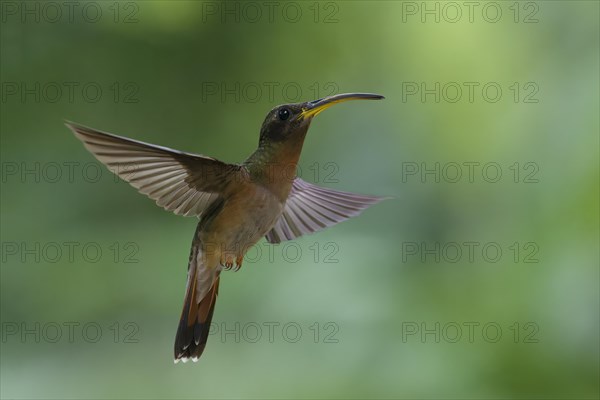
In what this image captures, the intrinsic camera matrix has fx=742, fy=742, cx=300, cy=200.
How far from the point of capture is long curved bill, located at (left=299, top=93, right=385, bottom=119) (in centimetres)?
95

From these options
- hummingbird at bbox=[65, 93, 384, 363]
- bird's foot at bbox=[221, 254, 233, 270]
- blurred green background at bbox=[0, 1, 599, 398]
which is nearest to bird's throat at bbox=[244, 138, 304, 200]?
hummingbird at bbox=[65, 93, 384, 363]

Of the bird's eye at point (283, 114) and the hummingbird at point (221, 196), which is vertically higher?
the bird's eye at point (283, 114)

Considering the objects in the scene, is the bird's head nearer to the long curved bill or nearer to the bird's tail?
the long curved bill

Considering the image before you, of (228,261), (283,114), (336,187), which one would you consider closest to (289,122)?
(283,114)

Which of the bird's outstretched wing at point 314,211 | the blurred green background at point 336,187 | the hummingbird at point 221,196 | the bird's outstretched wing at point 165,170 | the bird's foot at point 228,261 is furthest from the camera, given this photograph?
the blurred green background at point 336,187

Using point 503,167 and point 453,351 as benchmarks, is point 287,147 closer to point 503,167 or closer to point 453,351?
point 453,351

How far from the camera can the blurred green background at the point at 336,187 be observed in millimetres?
2625

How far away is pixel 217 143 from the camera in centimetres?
308

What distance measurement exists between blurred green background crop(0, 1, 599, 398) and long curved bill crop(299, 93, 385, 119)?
163cm

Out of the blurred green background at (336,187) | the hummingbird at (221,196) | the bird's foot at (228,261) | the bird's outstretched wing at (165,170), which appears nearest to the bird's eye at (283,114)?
the hummingbird at (221,196)

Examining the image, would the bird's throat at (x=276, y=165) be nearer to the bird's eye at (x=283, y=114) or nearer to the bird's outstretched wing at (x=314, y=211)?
the bird's eye at (x=283, y=114)

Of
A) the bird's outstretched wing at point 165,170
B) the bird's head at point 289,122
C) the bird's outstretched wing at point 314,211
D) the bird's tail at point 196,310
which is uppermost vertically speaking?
the bird's head at point 289,122

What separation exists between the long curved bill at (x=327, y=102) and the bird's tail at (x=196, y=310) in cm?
33

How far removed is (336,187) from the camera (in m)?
2.95
